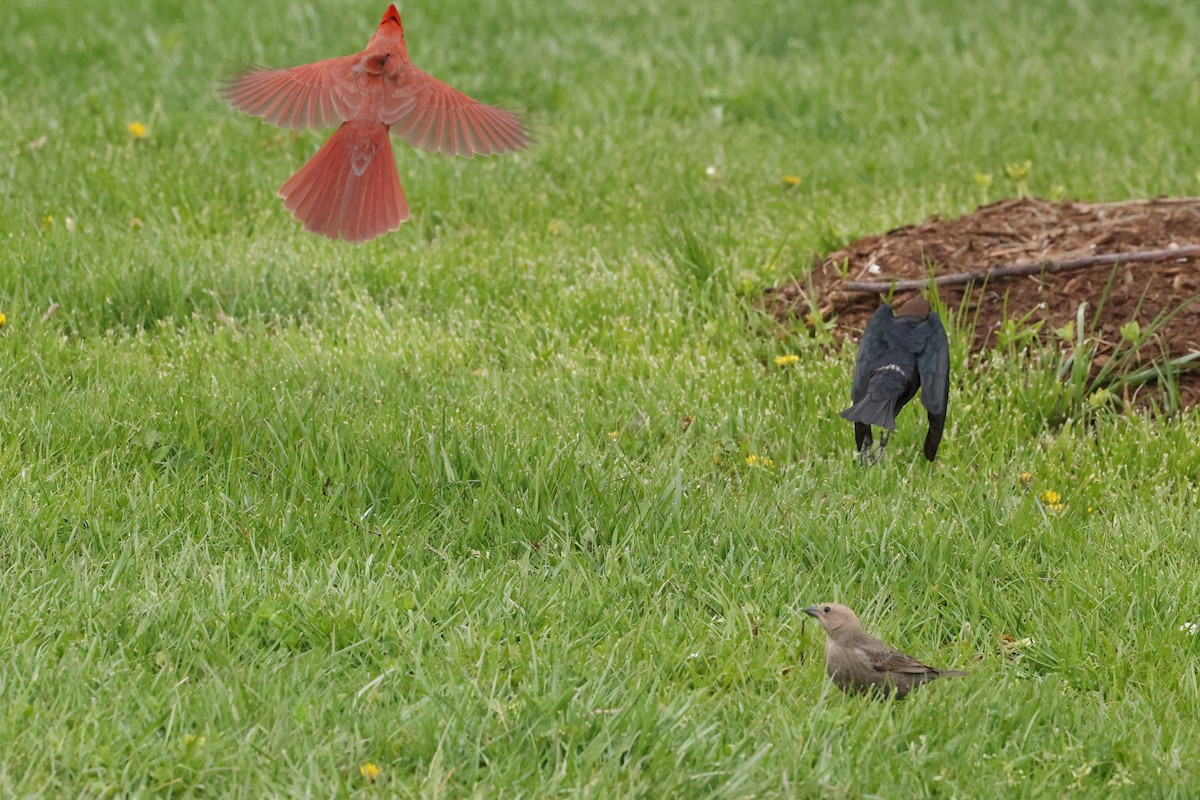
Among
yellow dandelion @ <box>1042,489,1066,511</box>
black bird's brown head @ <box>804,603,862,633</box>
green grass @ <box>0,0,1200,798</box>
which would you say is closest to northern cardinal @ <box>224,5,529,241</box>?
green grass @ <box>0,0,1200,798</box>

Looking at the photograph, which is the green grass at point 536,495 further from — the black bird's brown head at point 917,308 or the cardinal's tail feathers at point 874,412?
the black bird's brown head at point 917,308

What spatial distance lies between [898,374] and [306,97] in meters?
2.15

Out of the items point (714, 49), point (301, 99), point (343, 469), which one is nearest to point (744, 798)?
point (343, 469)

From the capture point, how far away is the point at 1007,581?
167 inches

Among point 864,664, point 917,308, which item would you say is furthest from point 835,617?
point 917,308

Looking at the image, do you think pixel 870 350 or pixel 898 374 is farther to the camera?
pixel 870 350

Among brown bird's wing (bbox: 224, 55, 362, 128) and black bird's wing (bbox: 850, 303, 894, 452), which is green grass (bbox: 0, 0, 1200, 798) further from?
brown bird's wing (bbox: 224, 55, 362, 128)

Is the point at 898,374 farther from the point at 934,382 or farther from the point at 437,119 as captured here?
the point at 437,119

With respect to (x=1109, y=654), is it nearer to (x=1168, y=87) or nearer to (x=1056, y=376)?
(x=1056, y=376)

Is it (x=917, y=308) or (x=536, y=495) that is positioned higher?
(x=917, y=308)

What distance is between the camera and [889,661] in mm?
Answer: 3555

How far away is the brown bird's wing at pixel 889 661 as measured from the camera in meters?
3.54

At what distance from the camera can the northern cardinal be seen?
4.68 meters

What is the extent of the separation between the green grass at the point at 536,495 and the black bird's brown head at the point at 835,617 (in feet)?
0.36
